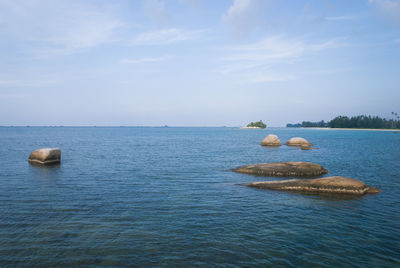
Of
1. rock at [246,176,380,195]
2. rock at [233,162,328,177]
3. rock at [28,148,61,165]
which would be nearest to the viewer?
rock at [246,176,380,195]

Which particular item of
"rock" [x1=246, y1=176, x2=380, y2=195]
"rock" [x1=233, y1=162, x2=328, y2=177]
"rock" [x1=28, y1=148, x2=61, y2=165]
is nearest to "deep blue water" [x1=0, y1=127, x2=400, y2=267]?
"rock" [x1=246, y1=176, x2=380, y2=195]

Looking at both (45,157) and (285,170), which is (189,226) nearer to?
(285,170)

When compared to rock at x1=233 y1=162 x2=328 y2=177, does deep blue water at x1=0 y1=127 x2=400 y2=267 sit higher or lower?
lower

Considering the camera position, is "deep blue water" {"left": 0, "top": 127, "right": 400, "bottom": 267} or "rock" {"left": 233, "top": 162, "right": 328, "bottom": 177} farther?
"rock" {"left": 233, "top": 162, "right": 328, "bottom": 177}

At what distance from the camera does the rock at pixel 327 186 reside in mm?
16703

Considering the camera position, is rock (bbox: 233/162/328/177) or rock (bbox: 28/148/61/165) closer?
rock (bbox: 233/162/328/177)

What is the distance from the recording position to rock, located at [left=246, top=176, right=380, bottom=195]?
1670 centimetres

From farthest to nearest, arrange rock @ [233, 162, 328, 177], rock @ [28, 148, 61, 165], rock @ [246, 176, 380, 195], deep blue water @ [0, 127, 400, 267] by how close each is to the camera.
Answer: rock @ [28, 148, 61, 165], rock @ [233, 162, 328, 177], rock @ [246, 176, 380, 195], deep blue water @ [0, 127, 400, 267]

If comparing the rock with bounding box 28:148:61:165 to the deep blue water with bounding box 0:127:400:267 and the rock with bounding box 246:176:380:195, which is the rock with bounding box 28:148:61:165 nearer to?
the deep blue water with bounding box 0:127:400:267

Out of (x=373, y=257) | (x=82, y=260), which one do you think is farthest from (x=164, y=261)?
(x=373, y=257)

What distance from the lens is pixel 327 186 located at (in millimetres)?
17016

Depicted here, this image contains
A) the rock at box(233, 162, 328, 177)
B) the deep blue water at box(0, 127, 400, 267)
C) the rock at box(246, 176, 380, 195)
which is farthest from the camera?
the rock at box(233, 162, 328, 177)

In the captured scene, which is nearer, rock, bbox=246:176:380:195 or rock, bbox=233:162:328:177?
rock, bbox=246:176:380:195

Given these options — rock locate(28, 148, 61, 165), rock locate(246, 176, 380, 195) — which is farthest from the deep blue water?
rock locate(28, 148, 61, 165)
